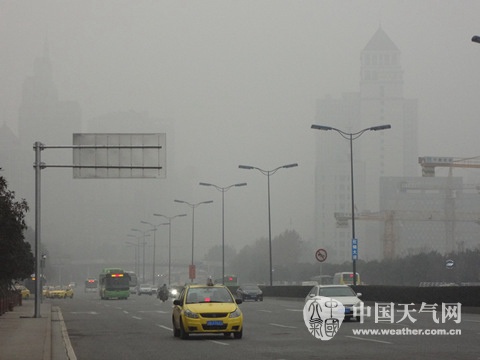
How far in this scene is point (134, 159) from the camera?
41.2m

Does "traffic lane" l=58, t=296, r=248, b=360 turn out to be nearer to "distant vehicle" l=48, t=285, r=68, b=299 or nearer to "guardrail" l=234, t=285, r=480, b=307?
"guardrail" l=234, t=285, r=480, b=307

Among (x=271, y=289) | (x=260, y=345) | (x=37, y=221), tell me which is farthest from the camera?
(x=271, y=289)

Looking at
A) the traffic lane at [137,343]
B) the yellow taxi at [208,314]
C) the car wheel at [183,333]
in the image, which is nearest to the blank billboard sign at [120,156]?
the traffic lane at [137,343]

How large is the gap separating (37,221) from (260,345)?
21503mm

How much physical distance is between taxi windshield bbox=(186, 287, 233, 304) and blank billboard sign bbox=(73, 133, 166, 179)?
1326cm

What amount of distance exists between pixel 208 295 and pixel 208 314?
51.0 inches

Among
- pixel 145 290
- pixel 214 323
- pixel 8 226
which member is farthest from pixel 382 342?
pixel 145 290

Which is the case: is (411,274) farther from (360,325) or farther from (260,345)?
(260,345)

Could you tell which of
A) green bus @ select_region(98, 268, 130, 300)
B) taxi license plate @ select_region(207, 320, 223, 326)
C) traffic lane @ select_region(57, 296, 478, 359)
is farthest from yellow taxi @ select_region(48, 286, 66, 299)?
taxi license plate @ select_region(207, 320, 223, 326)

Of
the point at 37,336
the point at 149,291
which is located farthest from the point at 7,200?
the point at 149,291

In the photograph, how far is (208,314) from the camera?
26688mm

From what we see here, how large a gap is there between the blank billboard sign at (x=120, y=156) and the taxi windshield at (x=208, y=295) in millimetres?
13257

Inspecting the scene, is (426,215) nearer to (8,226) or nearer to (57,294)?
(57,294)

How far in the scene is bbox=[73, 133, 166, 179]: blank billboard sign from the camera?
135 feet
